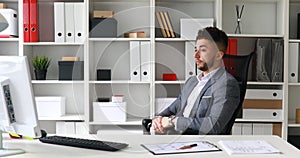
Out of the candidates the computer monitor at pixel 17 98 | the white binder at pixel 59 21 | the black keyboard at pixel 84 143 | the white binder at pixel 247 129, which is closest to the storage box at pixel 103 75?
the white binder at pixel 59 21

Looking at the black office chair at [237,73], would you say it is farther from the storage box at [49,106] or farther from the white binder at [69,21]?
the white binder at [69,21]

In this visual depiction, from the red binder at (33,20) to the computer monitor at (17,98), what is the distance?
6.47 ft

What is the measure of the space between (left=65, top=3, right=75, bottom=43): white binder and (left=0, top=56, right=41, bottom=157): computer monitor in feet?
6.38

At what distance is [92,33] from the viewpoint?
3748mm

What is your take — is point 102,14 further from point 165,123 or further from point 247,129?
point 247,129

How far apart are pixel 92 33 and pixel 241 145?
2.06 m

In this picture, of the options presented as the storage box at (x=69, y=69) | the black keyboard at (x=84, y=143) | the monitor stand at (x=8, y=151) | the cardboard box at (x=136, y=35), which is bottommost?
the monitor stand at (x=8, y=151)

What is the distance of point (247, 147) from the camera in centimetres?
198

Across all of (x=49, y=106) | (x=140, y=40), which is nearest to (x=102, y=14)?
(x=140, y=40)

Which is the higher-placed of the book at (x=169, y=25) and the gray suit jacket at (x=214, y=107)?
the book at (x=169, y=25)

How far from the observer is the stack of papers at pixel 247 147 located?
190 cm

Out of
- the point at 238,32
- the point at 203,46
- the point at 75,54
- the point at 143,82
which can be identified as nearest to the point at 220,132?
the point at 203,46

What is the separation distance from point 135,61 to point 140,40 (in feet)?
0.61

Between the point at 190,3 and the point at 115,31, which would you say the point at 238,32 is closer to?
the point at 190,3
